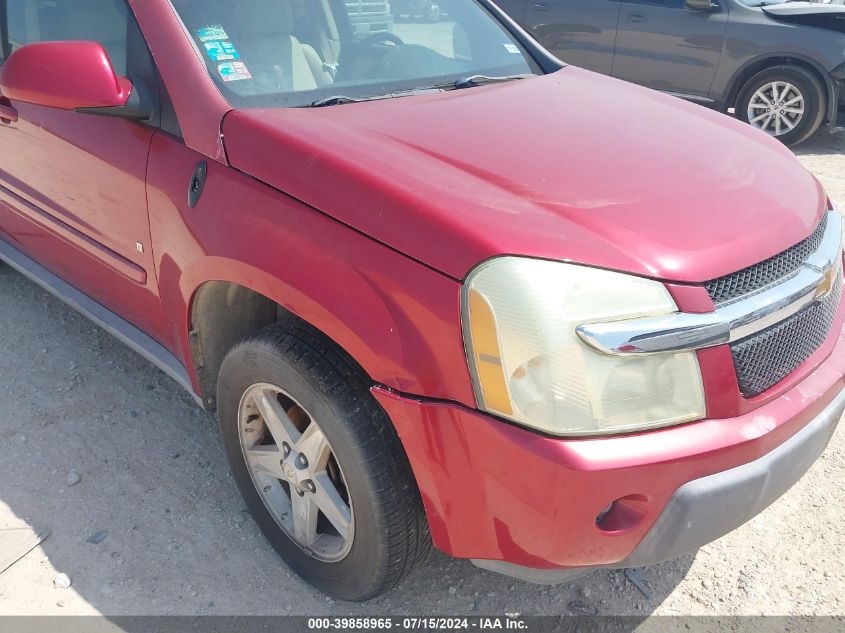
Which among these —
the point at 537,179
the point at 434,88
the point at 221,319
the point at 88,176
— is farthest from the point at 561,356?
the point at 88,176

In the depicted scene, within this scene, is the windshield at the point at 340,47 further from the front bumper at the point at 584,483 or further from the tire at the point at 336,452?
the front bumper at the point at 584,483

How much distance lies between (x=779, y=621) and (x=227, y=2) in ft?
7.97

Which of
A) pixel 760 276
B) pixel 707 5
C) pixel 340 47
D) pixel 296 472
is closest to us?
pixel 760 276

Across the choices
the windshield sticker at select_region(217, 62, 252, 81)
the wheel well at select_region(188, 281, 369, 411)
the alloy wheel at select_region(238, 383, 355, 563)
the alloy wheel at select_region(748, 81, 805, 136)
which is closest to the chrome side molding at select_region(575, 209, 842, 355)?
the alloy wheel at select_region(238, 383, 355, 563)

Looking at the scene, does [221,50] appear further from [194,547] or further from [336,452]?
[194,547]

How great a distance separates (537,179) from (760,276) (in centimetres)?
55

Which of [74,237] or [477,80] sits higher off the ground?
[477,80]

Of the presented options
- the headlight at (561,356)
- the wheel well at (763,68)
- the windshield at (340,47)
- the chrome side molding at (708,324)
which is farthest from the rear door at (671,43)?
the headlight at (561,356)

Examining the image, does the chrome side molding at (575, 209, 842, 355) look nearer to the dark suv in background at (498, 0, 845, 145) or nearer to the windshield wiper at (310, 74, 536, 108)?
the windshield wiper at (310, 74, 536, 108)

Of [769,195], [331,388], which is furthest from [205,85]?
[769,195]

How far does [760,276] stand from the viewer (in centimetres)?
174

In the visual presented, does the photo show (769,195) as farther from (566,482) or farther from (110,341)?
(110,341)

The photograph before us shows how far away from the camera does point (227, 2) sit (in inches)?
93.7

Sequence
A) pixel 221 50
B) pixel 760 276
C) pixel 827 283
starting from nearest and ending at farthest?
pixel 760 276 < pixel 827 283 < pixel 221 50
